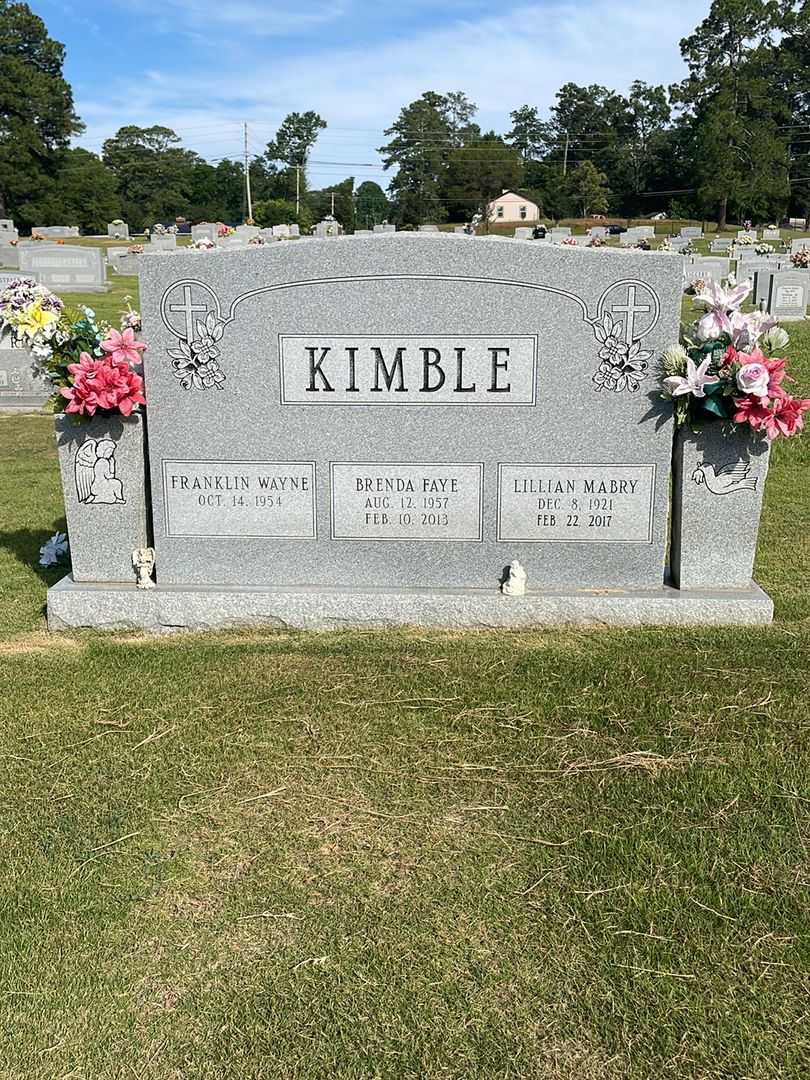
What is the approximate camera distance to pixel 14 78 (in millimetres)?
67625

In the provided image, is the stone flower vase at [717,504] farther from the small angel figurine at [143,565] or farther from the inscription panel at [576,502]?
the small angel figurine at [143,565]

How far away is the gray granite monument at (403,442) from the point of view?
15.5ft

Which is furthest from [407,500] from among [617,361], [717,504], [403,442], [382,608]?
[717,504]

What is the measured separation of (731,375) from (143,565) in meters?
3.04

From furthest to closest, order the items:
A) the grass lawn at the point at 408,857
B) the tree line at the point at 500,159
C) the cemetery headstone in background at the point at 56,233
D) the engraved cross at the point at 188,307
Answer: the tree line at the point at 500,159
the cemetery headstone in background at the point at 56,233
the engraved cross at the point at 188,307
the grass lawn at the point at 408,857

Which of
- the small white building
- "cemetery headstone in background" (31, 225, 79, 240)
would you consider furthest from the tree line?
"cemetery headstone in background" (31, 225, 79, 240)

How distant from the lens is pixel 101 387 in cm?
473

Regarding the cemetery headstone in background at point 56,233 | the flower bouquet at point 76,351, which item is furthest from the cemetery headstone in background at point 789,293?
the cemetery headstone in background at point 56,233

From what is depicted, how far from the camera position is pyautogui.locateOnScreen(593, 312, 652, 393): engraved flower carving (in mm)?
4695

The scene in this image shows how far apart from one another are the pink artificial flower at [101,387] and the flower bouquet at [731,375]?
2585mm

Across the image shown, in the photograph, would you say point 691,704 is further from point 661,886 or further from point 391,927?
point 391,927

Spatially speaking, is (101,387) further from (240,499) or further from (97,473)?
(240,499)

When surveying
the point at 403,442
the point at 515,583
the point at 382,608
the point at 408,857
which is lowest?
the point at 408,857

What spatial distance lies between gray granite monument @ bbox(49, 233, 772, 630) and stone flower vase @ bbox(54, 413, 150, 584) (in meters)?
0.03
